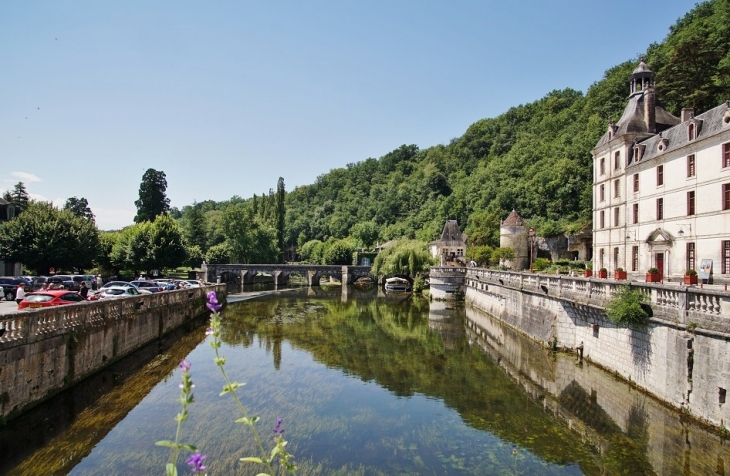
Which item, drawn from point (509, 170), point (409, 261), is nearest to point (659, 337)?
point (409, 261)

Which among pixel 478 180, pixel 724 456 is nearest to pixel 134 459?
pixel 724 456

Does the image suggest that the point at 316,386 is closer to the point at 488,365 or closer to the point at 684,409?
the point at 488,365

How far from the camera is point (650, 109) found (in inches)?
1305

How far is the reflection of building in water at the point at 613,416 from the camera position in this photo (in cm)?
1048

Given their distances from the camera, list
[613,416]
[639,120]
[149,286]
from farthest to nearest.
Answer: [149,286], [639,120], [613,416]

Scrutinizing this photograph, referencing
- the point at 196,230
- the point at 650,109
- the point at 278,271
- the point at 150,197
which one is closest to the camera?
the point at 650,109

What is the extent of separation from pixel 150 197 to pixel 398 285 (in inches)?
1815

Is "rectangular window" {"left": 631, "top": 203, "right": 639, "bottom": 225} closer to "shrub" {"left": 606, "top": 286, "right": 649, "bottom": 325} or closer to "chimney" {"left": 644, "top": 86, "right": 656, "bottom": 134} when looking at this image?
"chimney" {"left": 644, "top": 86, "right": 656, "bottom": 134}

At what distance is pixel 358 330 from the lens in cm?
3073

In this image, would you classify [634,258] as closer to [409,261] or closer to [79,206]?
[409,261]

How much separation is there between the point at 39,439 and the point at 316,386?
8717 mm

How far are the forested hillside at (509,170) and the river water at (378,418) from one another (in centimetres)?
4118

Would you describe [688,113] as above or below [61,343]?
above

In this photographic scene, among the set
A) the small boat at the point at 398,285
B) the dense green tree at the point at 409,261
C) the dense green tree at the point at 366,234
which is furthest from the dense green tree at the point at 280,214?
the dense green tree at the point at 409,261
